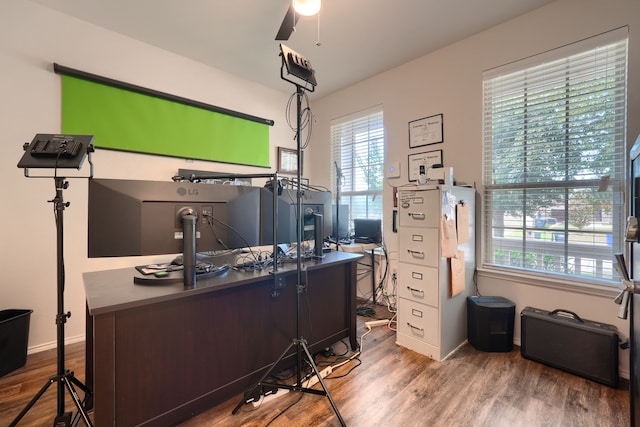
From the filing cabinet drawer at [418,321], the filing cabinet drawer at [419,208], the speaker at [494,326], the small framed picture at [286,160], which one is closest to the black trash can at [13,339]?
the small framed picture at [286,160]

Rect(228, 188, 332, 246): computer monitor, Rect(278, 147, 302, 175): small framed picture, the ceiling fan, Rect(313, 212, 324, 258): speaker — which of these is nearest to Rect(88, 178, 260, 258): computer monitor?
Rect(228, 188, 332, 246): computer monitor

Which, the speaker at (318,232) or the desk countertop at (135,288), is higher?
the speaker at (318,232)

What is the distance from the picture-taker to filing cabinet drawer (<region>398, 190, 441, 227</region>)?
218 centimetres

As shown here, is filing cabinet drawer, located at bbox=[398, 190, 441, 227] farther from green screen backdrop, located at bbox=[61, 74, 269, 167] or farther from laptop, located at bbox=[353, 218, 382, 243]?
green screen backdrop, located at bbox=[61, 74, 269, 167]

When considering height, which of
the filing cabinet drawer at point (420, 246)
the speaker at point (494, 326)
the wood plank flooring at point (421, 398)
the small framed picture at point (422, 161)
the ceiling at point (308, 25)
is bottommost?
the wood plank flooring at point (421, 398)

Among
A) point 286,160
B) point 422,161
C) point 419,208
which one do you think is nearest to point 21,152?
point 286,160

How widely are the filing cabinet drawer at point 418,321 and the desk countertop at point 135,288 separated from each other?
1070mm

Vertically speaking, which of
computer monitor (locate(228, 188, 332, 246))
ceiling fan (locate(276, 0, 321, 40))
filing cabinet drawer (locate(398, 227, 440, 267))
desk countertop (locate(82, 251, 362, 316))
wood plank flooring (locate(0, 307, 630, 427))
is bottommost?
wood plank flooring (locate(0, 307, 630, 427))

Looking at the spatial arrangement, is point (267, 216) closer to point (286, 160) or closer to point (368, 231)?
point (368, 231)

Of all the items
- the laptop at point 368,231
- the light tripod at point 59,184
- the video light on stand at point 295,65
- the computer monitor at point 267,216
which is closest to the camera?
the light tripod at point 59,184

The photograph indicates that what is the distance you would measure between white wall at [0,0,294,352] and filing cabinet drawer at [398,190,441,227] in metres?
2.59

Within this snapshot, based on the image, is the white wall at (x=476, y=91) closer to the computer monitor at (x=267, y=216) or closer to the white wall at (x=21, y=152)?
the computer monitor at (x=267, y=216)

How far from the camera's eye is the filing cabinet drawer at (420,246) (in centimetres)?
218

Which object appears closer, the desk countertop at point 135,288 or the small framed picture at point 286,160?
the desk countertop at point 135,288
